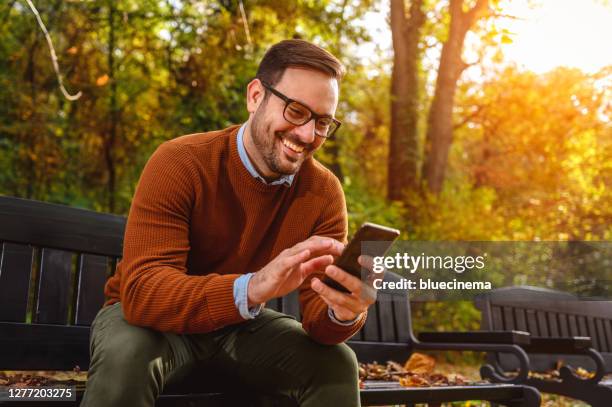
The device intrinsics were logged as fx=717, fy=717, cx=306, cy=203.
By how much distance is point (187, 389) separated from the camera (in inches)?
108

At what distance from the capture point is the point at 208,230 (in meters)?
2.73

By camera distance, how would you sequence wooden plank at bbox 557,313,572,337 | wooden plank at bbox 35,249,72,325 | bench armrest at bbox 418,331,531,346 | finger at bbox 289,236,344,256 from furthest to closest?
1. wooden plank at bbox 557,313,572,337
2. bench armrest at bbox 418,331,531,346
3. wooden plank at bbox 35,249,72,325
4. finger at bbox 289,236,344,256

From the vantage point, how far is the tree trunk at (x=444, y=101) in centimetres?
1170

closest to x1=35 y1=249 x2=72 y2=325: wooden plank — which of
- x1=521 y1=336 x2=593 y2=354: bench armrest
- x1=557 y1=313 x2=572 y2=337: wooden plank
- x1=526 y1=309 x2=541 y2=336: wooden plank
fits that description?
x1=521 y1=336 x2=593 y2=354: bench armrest

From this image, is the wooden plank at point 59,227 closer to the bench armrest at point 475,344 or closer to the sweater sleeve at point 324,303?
the sweater sleeve at point 324,303

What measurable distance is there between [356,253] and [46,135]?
6891 mm

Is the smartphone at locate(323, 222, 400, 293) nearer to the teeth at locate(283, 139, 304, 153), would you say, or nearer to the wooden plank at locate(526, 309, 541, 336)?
the teeth at locate(283, 139, 304, 153)

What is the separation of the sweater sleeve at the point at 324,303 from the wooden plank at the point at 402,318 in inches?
77.9

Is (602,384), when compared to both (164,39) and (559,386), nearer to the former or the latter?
(559,386)

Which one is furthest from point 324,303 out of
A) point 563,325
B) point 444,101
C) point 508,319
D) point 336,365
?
point 444,101

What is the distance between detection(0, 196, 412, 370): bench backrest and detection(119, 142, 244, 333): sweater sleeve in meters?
0.91

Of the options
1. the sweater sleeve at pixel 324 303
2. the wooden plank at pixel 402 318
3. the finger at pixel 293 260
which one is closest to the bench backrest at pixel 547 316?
the wooden plank at pixel 402 318

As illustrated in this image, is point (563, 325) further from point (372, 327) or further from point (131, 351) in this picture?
point (131, 351)

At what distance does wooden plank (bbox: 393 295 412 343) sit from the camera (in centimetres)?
490
